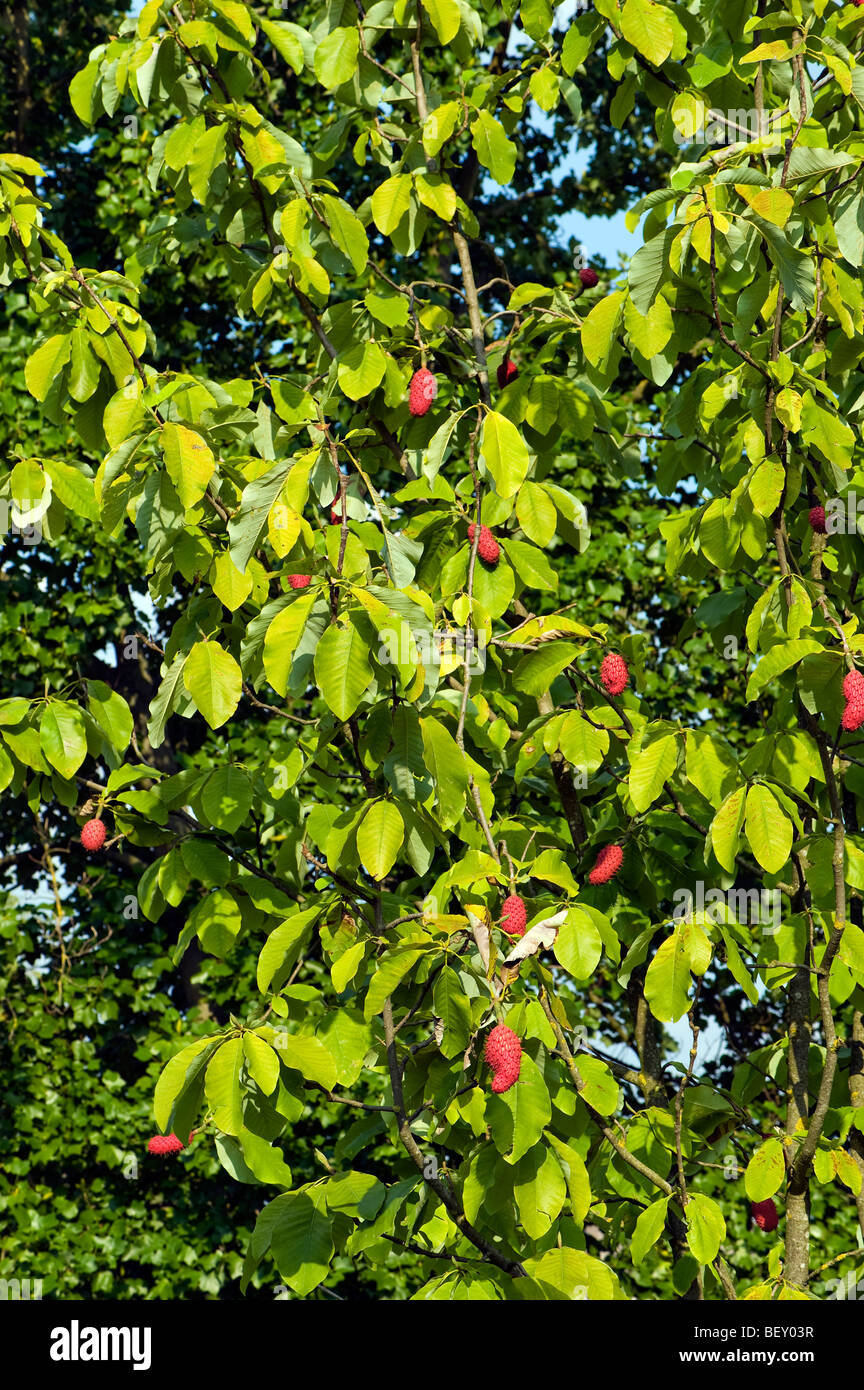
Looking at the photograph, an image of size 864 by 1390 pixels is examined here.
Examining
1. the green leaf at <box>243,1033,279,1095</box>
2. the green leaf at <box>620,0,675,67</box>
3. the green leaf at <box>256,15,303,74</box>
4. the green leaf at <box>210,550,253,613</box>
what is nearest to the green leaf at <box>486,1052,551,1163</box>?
the green leaf at <box>243,1033,279,1095</box>

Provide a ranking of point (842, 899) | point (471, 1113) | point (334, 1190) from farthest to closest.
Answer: point (842, 899), point (334, 1190), point (471, 1113)

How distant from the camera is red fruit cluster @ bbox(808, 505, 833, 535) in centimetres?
291

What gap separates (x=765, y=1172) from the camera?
2479 millimetres

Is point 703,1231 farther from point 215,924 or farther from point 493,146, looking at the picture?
point 493,146

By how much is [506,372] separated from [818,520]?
0.86 meters

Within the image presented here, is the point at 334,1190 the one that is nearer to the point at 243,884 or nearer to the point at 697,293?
the point at 243,884

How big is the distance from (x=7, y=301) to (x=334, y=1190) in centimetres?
513

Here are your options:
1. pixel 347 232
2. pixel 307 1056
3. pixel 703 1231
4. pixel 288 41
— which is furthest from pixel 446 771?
pixel 288 41

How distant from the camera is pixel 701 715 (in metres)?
5.80

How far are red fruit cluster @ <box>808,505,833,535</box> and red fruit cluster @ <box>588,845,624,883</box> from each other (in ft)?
2.80

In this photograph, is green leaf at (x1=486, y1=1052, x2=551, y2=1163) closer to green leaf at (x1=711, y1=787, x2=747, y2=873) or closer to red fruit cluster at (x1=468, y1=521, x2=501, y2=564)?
green leaf at (x1=711, y1=787, x2=747, y2=873)

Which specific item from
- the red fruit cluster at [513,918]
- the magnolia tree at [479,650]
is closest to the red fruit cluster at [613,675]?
the magnolia tree at [479,650]

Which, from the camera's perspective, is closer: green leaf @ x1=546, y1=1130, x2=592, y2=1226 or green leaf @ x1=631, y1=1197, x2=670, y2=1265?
green leaf @ x1=546, y1=1130, x2=592, y2=1226

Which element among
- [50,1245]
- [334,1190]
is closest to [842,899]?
[334,1190]
